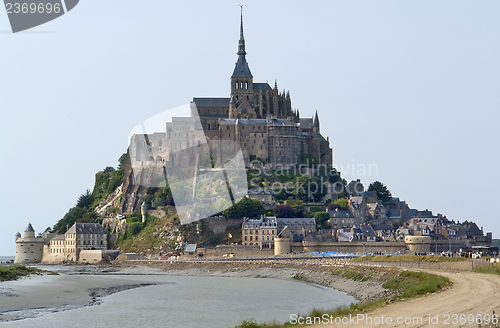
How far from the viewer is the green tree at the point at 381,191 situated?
107812 millimetres

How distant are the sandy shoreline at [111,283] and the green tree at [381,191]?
40020 mm

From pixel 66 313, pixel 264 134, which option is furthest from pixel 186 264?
pixel 66 313

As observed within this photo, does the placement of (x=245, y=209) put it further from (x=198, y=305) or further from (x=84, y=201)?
(x=198, y=305)

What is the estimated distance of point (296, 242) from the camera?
86750mm

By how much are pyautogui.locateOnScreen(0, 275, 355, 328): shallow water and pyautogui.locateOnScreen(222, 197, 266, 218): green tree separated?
33611mm

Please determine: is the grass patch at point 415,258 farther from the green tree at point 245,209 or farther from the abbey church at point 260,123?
the abbey church at point 260,123

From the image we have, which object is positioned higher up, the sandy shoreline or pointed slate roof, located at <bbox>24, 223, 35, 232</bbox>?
pointed slate roof, located at <bbox>24, 223, 35, 232</bbox>

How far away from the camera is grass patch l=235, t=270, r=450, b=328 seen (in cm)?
2736

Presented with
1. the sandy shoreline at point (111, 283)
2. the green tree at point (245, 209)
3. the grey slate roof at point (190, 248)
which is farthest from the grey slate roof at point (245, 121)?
Result: the sandy shoreline at point (111, 283)

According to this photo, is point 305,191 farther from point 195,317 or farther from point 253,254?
point 195,317

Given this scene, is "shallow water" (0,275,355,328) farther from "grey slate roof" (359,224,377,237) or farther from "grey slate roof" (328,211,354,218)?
"grey slate roof" (328,211,354,218)

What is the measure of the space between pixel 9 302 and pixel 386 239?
59.1m

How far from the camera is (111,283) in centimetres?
5788

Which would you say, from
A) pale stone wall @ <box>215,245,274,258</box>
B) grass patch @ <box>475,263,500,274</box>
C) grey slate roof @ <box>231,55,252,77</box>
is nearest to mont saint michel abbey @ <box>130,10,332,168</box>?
grey slate roof @ <box>231,55,252,77</box>
